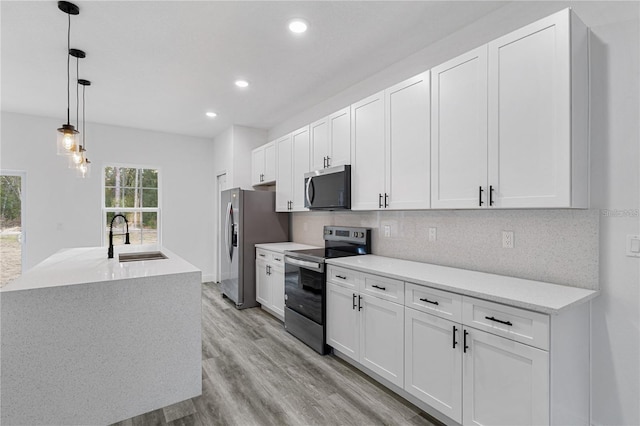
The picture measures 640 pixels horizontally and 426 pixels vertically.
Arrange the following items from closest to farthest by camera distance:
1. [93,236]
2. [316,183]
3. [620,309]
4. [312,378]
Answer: [620,309] → [312,378] → [316,183] → [93,236]

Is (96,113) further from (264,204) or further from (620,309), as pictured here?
(620,309)

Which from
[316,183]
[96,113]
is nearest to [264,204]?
[316,183]

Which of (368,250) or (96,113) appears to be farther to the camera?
(96,113)

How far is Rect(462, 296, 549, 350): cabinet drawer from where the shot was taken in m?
1.47

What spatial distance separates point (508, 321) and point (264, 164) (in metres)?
3.94

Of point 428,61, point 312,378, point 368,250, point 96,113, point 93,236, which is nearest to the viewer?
point 312,378

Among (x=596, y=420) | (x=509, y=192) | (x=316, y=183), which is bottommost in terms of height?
(x=596, y=420)

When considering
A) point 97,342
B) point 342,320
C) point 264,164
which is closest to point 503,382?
point 342,320

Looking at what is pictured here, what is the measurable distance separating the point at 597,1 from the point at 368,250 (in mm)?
2440

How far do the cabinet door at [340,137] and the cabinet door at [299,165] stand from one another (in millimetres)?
507

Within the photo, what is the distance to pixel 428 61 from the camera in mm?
2732

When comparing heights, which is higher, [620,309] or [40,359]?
[620,309]

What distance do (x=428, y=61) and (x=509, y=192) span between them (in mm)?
1497

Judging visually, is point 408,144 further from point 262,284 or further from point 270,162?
point 262,284
